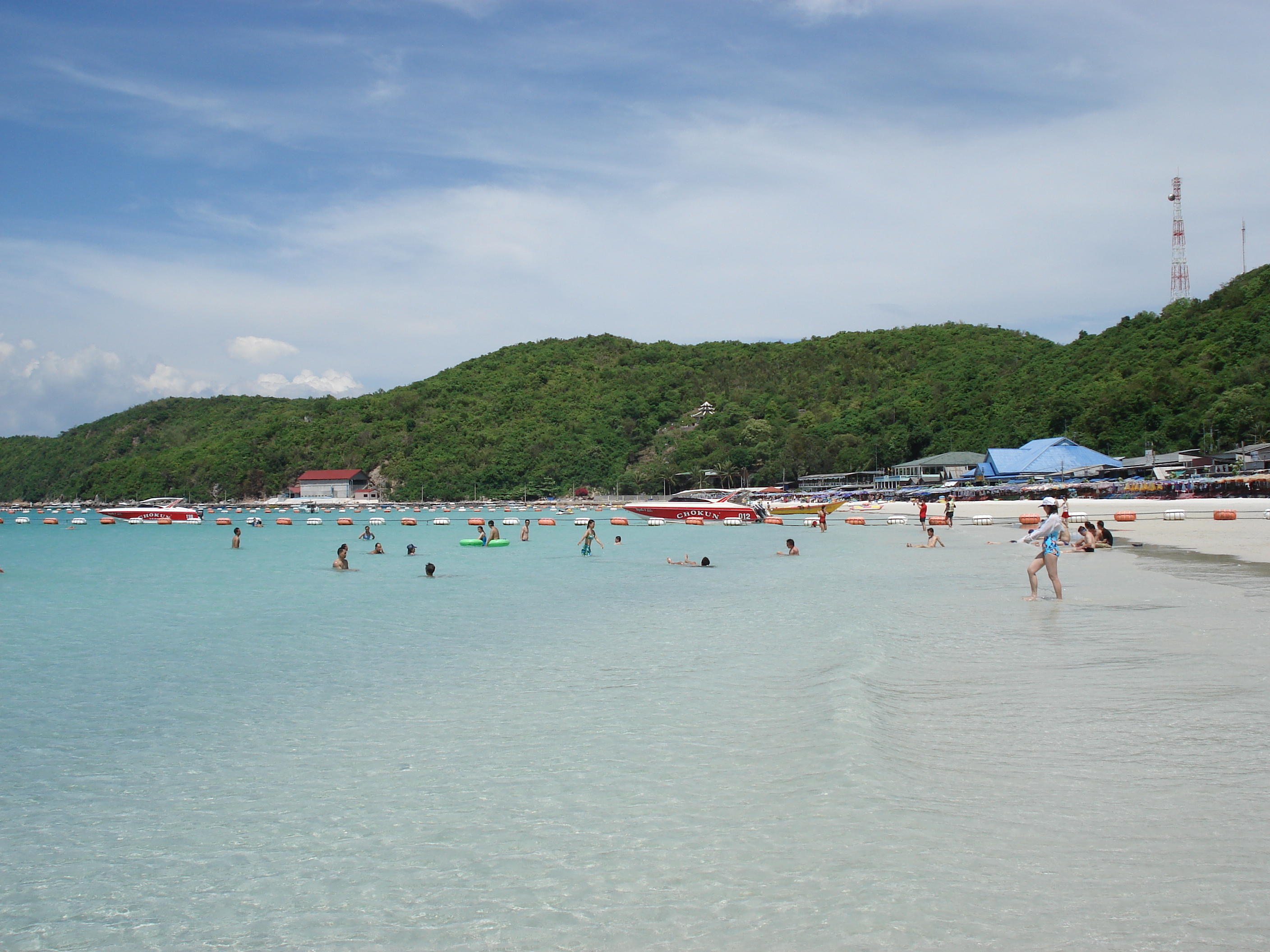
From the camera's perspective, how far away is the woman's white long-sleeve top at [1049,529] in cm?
1294

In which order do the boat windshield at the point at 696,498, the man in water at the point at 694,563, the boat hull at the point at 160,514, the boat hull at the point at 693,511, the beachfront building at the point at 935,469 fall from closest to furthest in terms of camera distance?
the man in water at the point at 694,563
the boat hull at the point at 693,511
the boat windshield at the point at 696,498
the boat hull at the point at 160,514
the beachfront building at the point at 935,469

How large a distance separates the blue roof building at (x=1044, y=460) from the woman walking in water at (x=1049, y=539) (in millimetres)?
64534

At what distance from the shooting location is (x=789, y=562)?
24.2 meters

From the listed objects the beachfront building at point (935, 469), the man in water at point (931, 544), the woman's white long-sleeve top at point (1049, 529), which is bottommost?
the man in water at point (931, 544)

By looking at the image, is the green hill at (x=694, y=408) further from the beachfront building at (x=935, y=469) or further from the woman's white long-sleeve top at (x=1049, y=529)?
the woman's white long-sleeve top at (x=1049, y=529)

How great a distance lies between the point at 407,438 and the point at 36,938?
137305 millimetres

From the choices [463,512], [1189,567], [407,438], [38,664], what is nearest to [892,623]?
[1189,567]

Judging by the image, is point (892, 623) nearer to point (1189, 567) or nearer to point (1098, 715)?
point (1098, 715)

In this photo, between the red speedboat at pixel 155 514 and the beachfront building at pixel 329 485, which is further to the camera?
the beachfront building at pixel 329 485

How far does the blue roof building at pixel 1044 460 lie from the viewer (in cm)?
7294

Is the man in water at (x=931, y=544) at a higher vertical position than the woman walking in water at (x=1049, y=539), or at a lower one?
lower

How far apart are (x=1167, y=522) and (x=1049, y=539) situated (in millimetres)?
27085

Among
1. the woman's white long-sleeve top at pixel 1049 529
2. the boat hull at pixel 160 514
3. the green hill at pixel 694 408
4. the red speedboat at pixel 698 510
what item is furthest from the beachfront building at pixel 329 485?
the woman's white long-sleeve top at pixel 1049 529

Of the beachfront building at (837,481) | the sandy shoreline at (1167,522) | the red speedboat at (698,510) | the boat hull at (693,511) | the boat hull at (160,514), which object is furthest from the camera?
the beachfront building at (837,481)
